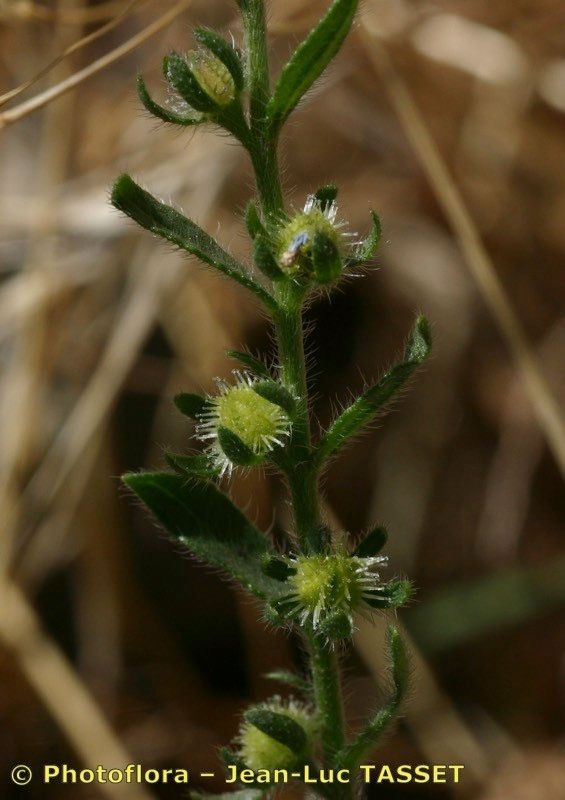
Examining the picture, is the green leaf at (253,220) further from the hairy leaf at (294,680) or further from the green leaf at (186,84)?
the hairy leaf at (294,680)

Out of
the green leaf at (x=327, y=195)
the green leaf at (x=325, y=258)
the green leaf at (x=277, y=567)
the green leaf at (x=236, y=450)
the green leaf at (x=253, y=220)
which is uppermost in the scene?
the green leaf at (x=327, y=195)

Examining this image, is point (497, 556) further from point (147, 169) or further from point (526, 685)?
point (147, 169)

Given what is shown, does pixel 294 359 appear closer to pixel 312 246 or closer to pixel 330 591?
pixel 312 246

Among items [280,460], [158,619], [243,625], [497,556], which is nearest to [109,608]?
[158,619]

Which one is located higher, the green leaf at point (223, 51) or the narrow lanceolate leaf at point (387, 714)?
the green leaf at point (223, 51)
